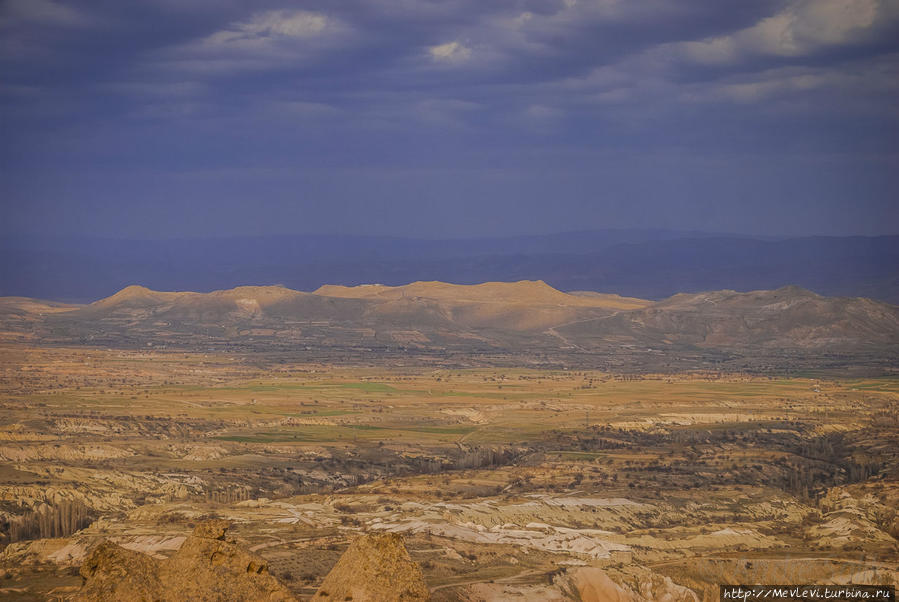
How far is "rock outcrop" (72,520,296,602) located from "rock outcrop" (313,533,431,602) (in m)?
1.39

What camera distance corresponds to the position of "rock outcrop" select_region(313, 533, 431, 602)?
77.2ft

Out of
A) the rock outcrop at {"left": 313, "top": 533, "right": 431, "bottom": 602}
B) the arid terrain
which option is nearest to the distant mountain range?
the arid terrain

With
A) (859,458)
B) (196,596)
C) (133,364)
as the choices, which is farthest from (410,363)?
(196,596)

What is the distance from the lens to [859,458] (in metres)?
75.9

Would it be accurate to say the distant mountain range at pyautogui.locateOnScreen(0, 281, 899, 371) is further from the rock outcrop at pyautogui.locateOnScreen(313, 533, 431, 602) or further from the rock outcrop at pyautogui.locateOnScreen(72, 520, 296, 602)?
the rock outcrop at pyautogui.locateOnScreen(313, 533, 431, 602)

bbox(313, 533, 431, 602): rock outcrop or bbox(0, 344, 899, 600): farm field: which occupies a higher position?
bbox(313, 533, 431, 602): rock outcrop

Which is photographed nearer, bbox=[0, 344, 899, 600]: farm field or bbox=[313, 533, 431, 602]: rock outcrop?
bbox=[313, 533, 431, 602]: rock outcrop

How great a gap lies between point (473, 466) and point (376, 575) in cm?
5412

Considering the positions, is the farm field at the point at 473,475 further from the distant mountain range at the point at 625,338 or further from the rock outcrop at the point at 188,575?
the distant mountain range at the point at 625,338

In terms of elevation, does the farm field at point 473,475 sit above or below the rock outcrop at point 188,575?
below

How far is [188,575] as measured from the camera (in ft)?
80.1

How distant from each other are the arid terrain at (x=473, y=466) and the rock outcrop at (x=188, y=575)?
48 cm

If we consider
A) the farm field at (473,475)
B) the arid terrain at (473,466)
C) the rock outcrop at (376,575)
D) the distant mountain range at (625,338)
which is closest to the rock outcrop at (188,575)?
the arid terrain at (473,466)

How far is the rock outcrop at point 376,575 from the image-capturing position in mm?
23531
